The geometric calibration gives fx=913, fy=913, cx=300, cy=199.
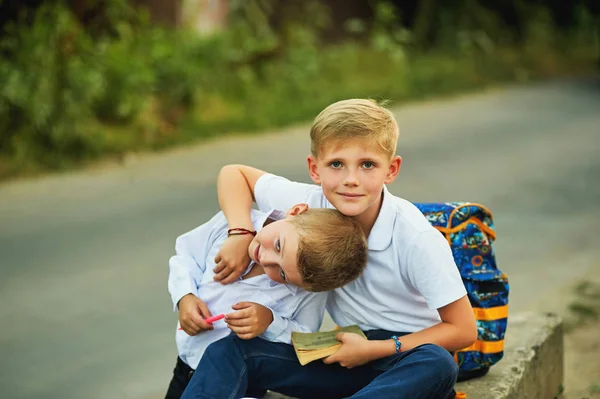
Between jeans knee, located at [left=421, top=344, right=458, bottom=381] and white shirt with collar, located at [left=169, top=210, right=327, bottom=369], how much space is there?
380mm

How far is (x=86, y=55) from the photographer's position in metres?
7.33

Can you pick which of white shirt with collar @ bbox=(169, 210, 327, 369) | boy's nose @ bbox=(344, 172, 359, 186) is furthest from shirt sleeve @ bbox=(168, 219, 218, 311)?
boy's nose @ bbox=(344, 172, 359, 186)

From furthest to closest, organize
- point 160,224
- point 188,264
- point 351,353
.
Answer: point 160,224
point 188,264
point 351,353

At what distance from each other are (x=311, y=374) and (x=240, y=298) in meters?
0.30

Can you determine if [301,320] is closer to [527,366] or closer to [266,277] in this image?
[266,277]

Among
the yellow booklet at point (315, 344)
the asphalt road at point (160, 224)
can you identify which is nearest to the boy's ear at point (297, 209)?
the yellow booklet at point (315, 344)

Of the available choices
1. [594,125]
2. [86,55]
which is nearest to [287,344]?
[86,55]

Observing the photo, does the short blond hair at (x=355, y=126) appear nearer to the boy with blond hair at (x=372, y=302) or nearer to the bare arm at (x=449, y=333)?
the boy with blond hair at (x=372, y=302)

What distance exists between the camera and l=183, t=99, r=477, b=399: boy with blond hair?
2445mm

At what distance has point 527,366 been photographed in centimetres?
306

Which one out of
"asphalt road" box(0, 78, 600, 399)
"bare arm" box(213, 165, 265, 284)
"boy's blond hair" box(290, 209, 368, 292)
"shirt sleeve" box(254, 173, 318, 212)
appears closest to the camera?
"boy's blond hair" box(290, 209, 368, 292)

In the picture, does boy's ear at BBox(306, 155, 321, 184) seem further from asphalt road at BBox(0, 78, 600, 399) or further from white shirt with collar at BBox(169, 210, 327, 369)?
asphalt road at BBox(0, 78, 600, 399)

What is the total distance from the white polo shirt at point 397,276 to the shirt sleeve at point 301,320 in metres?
0.06

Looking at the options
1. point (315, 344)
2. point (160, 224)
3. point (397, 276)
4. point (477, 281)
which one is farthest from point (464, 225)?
point (160, 224)
